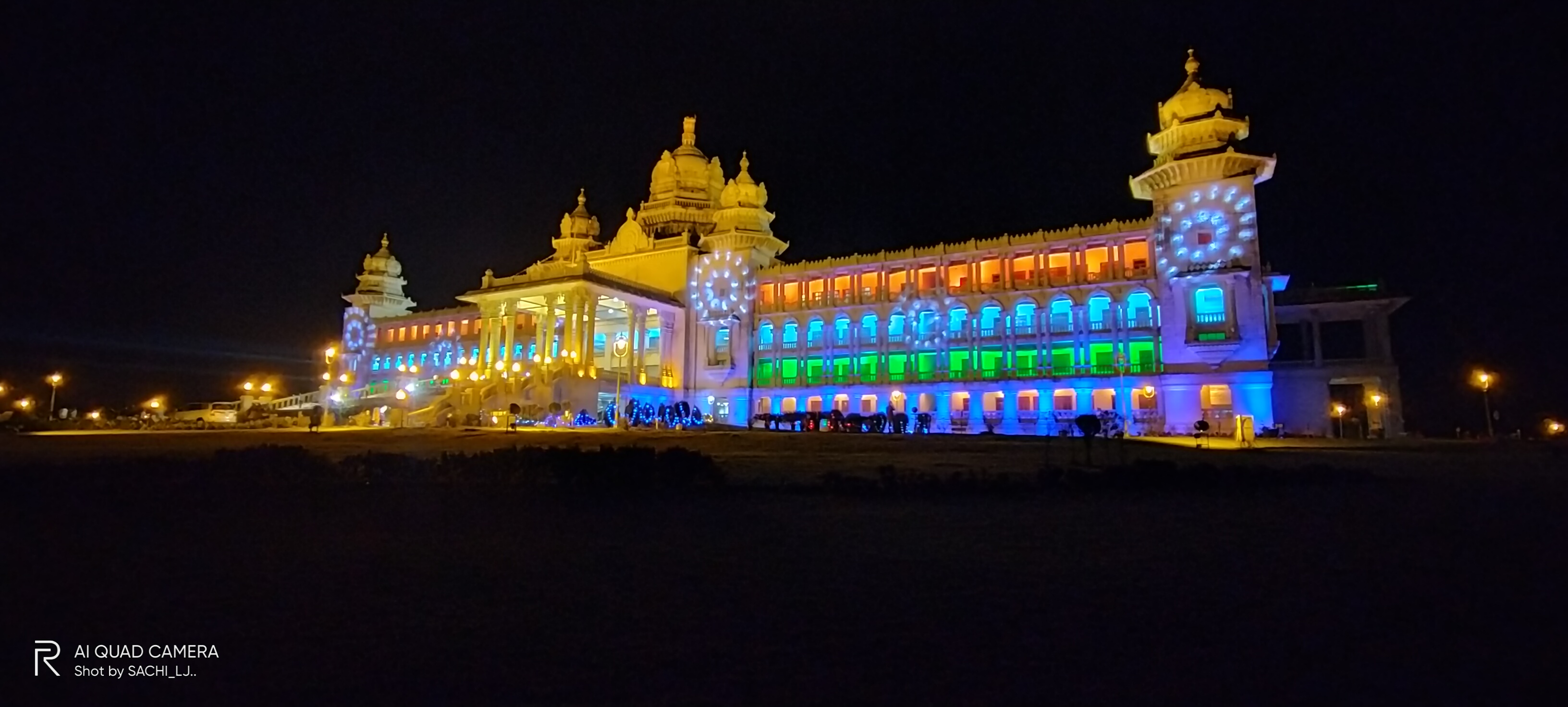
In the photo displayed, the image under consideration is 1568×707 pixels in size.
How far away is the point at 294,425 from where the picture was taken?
43219 mm

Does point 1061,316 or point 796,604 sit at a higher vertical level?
point 1061,316

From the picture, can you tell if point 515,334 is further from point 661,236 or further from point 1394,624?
point 1394,624

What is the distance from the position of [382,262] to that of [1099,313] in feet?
208

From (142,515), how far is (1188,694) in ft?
41.1

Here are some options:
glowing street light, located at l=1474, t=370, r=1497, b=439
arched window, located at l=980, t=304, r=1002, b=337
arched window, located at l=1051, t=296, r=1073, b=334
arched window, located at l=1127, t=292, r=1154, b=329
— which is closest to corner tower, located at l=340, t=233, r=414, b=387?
arched window, located at l=980, t=304, r=1002, b=337

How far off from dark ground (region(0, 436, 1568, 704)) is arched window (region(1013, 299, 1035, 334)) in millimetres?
38379

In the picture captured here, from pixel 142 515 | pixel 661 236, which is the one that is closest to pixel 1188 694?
pixel 142 515

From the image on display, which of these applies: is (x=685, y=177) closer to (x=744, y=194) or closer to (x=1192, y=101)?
(x=744, y=194)

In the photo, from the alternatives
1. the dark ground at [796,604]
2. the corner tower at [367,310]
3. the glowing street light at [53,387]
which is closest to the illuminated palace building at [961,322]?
the corner tower at [367,310]

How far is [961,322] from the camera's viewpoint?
51719 mm

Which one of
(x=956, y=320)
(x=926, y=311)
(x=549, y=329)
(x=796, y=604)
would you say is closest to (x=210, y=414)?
(x=549, y=329)

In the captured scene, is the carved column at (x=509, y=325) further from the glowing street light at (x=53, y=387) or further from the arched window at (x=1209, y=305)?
the arched window at (x=1209, y=305)

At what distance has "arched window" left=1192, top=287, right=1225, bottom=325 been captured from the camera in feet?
138

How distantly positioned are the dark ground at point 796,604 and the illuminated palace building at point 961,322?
100.0 ft
